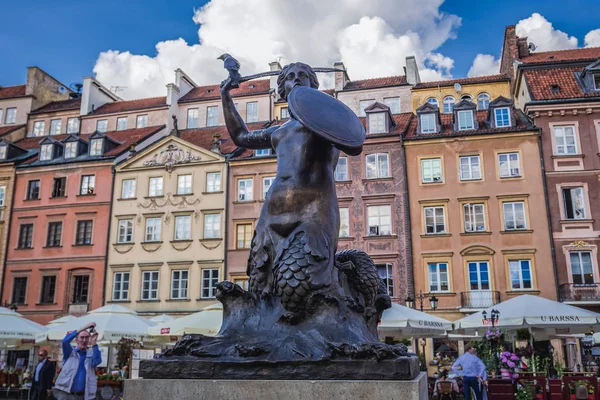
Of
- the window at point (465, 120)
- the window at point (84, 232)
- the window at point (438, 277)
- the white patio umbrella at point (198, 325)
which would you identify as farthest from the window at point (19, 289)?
the window at point (465, 120)

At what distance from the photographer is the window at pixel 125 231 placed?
30.6m

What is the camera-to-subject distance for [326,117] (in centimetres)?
343

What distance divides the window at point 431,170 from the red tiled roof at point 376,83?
286 inches

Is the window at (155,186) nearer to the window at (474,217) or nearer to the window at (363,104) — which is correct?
the window at (363,104)

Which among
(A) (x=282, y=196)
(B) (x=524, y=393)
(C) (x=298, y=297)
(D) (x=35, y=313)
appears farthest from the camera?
(D) (x=35, y=313)

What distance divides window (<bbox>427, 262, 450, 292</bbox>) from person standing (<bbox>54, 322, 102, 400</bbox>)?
21.5m

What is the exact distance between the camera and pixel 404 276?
26516 millimetres

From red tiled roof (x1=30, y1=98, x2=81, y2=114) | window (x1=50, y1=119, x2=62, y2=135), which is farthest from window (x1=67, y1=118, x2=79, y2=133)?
red tiled roof (x1=30, y1=98, x2=81, y2=114)

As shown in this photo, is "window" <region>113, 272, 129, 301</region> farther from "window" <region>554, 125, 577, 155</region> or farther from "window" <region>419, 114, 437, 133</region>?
"window" <region>554, 125, 577, 155</region>

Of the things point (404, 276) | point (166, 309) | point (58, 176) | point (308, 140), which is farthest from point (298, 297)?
point (58, 176)

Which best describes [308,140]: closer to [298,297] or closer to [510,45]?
[298,297]

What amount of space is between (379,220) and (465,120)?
675 cm

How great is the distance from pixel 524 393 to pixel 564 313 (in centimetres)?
468

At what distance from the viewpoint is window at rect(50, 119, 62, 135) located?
38.2 m
